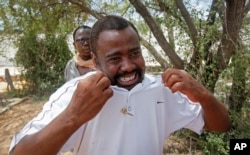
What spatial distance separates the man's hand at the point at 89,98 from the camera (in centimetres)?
113

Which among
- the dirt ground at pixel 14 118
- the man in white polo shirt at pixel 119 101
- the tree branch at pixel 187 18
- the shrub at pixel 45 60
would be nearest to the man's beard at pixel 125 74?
the man in white polo shirt at pixel 119 101

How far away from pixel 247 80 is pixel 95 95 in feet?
9.64

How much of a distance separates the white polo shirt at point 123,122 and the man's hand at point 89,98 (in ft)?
0.35

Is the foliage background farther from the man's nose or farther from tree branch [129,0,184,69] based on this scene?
the man's nose

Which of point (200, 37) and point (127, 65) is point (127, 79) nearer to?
point (127, 65)

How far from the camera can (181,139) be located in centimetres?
468

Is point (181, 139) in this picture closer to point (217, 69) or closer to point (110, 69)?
point (217, 69)

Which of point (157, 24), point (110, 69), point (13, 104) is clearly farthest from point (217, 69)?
point (13, 104)

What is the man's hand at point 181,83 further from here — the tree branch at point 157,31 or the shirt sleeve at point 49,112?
the tree branch at point 157,31

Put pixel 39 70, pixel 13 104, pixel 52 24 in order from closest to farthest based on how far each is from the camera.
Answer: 1. pixel 52 24
2. pixel 13 104
3. pixel 39 70

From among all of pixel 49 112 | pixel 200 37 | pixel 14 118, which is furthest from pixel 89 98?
pixel 14 118

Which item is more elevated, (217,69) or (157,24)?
(157,24)

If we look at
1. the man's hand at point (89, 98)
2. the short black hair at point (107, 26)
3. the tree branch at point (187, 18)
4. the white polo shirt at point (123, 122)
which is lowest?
the white polo shirt at point (123, 122)

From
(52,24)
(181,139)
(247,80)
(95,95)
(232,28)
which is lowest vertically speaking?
(181,139)
